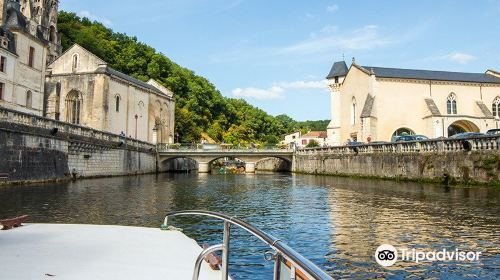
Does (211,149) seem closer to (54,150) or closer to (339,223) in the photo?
(54,150)

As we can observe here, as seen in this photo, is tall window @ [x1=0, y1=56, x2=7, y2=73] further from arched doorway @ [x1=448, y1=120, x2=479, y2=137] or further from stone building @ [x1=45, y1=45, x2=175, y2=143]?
arched doorway @ [x1=448, y1=120, x2=479, y2=137]

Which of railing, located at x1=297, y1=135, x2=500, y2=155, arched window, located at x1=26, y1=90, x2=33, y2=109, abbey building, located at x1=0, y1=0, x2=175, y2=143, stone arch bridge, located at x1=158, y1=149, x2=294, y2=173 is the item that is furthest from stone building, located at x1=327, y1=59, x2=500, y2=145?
arched window, located at x1=26, y1=90, x2=33, y2=109

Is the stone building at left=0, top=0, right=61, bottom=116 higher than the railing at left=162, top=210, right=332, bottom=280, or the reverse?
the stone building at left=0, top=0, right=61, bottom=116

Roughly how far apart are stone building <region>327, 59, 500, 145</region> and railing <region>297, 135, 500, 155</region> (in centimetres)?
1159

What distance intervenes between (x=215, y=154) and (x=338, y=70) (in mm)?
22872

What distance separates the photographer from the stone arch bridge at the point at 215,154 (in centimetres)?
5172

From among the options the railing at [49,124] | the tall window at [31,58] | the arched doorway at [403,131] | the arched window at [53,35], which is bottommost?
the railing at [49,124]

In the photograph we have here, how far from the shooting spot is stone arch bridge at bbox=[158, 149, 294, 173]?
51.7 meters

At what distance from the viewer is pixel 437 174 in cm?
2411

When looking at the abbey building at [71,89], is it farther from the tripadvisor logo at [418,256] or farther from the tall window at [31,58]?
the tripadvisor logo at [418,256]

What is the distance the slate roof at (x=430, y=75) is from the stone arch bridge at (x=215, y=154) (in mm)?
15657

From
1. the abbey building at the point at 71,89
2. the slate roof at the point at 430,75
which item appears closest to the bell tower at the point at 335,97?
the slate roof at the point at 430,75

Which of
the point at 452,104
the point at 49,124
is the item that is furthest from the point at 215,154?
the point at 452,104

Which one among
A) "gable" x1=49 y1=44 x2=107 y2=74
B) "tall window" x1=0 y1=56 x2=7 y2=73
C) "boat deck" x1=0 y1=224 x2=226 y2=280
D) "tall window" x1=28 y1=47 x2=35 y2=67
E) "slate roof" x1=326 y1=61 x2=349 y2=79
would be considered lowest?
"boat deck" x1=0 y1=224 x2=226 y2=280
